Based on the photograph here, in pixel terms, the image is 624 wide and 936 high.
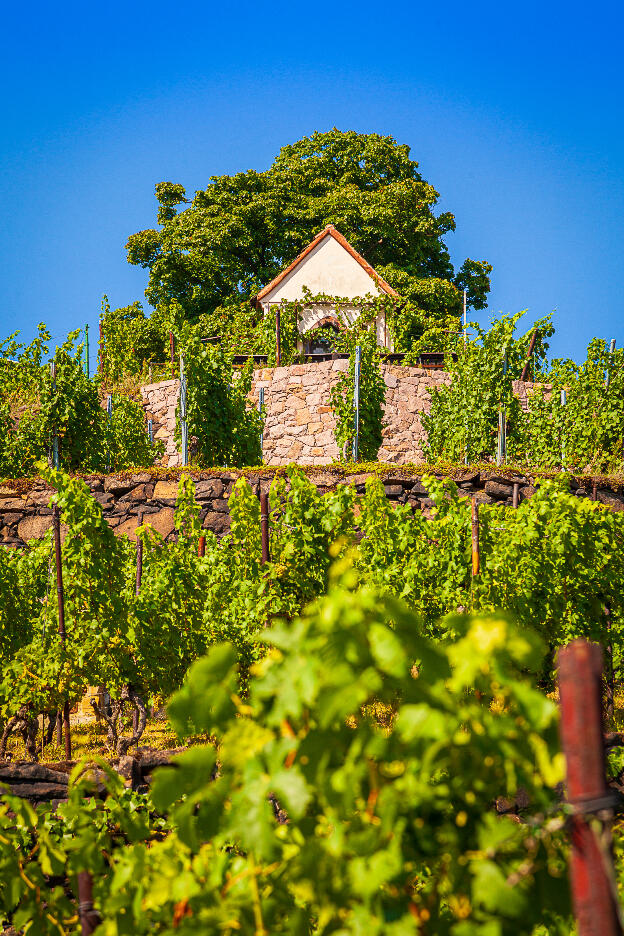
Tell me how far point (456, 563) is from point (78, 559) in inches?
117

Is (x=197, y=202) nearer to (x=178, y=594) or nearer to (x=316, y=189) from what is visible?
(x=316, y=189)

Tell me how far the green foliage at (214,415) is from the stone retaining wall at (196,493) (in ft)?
6.80

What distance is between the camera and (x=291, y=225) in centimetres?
2645

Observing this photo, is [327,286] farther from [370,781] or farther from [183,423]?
[370,781]

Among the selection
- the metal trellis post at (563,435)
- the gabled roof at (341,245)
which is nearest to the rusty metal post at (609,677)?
the metal trellis post at (563,435)

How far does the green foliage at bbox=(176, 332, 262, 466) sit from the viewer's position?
13125mm

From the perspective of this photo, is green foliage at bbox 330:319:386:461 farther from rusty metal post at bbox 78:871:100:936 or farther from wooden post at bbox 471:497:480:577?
rusty metal post at bbox 78:871:100:936

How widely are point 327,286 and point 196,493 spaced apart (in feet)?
40.4

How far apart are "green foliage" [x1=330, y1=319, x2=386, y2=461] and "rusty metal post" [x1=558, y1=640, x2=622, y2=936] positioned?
12.2 metres

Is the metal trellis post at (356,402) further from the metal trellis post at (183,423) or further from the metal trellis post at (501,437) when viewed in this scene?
the metal trellis post at (183,423)

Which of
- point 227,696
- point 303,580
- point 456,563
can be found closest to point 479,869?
point 227,696

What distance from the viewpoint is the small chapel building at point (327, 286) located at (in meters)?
21.6

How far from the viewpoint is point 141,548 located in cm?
735

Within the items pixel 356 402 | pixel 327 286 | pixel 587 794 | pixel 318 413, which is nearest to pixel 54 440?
pixel 318 413
